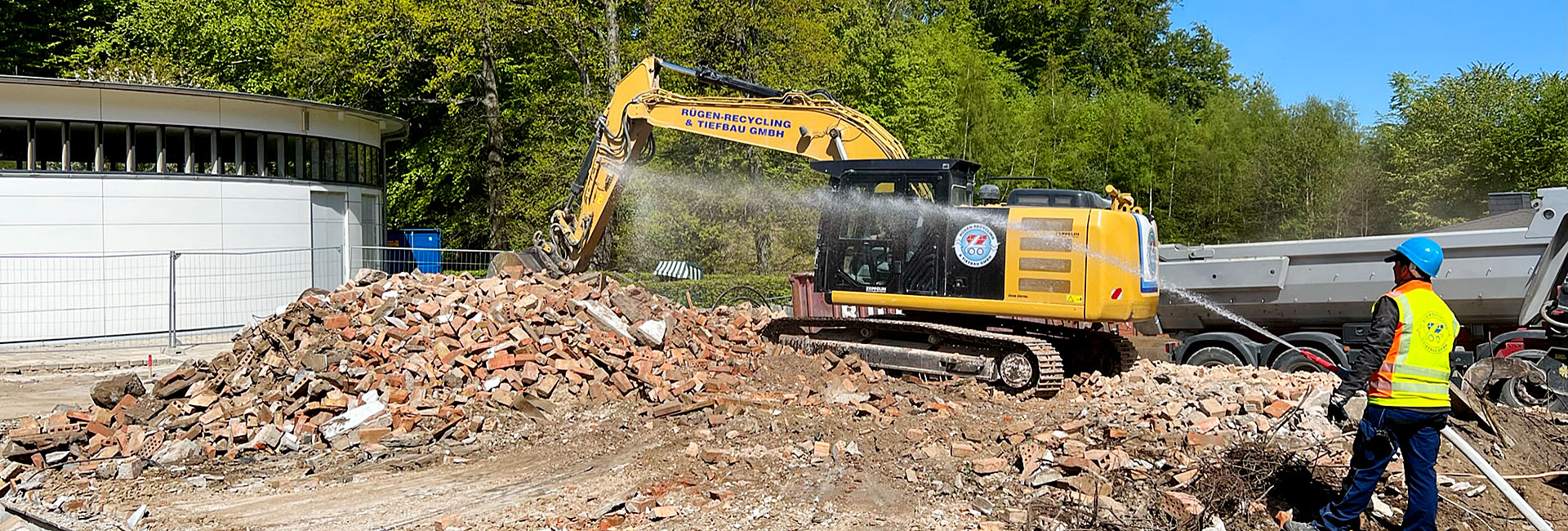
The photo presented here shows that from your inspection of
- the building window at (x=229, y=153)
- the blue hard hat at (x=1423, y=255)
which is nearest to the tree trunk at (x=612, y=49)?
the building window at (x=229, y=153)

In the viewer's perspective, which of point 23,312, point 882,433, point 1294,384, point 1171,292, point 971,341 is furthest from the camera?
point 23,312

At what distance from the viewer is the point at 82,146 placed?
629 inches

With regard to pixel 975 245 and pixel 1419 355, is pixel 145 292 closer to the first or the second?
pixel 975 245

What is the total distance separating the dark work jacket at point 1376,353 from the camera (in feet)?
19.9

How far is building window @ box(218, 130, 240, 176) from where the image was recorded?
17.2m

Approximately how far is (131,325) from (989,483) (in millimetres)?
13820

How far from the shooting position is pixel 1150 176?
35.4m

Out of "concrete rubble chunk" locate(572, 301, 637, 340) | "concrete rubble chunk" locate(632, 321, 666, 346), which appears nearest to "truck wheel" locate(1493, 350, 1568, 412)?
"concrete rubble chunk" locate(632, 321, 666, 346)

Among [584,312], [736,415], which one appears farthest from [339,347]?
[736,415]

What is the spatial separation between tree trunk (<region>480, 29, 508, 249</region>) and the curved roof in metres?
7.03

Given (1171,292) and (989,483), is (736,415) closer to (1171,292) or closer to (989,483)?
(989,483)

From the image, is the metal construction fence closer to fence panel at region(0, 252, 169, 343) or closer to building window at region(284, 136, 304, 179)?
fence panel at region(0, 252, 169, 343)

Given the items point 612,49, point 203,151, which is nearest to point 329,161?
point 203,151

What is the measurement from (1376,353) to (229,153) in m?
16.3
